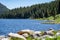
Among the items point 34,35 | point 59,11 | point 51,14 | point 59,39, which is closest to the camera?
point 59,39

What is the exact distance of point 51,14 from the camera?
183 meters

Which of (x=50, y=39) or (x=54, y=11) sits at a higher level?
(x=50, y=39)

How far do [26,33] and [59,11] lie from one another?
140 meters

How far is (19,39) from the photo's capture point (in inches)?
810

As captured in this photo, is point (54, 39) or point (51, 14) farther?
point (51, 14)

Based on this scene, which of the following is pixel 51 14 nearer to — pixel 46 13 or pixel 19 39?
pixel 46 13

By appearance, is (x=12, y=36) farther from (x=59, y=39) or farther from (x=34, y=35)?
(x=59, y=39)

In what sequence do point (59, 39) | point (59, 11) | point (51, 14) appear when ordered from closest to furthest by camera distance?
point (59, 39), point (59, 11), point (51, 14)

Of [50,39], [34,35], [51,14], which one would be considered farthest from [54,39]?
[51,14]

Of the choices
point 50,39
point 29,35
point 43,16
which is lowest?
point 43,16

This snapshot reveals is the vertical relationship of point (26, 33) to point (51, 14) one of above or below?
above

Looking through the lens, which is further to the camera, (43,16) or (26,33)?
(43,16)

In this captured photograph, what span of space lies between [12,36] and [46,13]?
553 feet

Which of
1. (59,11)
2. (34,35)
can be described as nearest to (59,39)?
(34,35)
